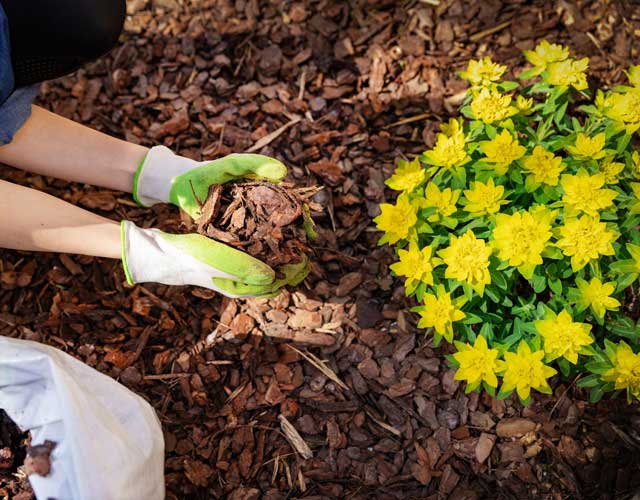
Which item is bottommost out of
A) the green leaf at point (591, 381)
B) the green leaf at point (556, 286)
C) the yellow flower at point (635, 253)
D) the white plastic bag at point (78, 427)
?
the white plastic bag at point (78, 427)

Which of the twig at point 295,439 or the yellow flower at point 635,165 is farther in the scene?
the twig at point 295,439

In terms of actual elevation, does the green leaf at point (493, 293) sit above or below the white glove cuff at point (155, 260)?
above

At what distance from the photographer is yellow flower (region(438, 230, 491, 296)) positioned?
62.1 inches

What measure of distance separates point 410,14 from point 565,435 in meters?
1.73

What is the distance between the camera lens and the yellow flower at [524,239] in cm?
155

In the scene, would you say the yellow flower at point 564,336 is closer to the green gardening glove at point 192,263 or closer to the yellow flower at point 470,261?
the yellow flower at point 470,261

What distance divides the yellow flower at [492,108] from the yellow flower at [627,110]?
283 mm

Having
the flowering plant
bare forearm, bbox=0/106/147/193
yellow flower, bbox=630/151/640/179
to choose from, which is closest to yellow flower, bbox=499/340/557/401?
the flowering plant

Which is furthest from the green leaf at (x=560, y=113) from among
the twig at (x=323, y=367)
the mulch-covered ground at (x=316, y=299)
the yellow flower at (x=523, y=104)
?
the twig at (x=323, y=367)

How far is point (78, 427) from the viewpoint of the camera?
4.77 feet

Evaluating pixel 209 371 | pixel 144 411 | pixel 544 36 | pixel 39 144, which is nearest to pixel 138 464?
pixel 144 411

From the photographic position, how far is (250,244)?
5.90 ft

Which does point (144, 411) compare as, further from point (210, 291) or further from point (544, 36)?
point (544, 36)

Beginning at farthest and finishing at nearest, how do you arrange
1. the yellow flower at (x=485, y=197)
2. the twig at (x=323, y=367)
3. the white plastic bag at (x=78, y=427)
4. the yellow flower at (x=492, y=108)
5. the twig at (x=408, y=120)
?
the twig at (x=408, y=120) → the twig at (x=323, y=367) → the yellow flower at (x=492, y=108) → the yellow flower at (x=485, y=197) → the white plastic bag at (x=78, y=427)
